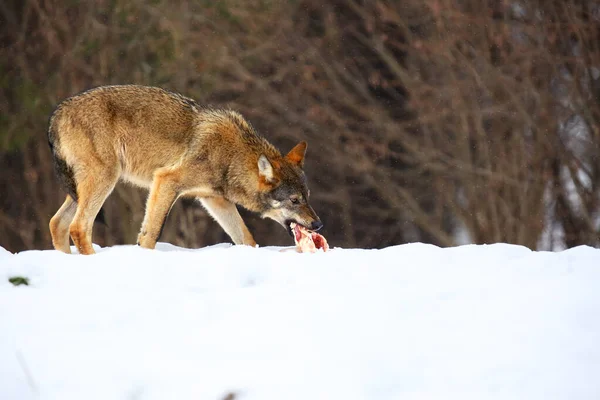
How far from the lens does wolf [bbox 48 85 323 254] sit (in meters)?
9.28

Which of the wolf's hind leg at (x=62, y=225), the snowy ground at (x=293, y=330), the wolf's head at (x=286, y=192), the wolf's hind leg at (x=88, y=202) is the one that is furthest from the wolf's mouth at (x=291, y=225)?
the snowy ground at (x=293, y=330)

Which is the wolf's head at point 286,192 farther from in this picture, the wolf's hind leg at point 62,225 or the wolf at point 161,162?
the wolf's hind leg at point 62,225

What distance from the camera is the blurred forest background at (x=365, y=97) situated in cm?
1526

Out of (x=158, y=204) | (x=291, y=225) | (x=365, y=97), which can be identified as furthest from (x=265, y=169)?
(x=365, y=97)

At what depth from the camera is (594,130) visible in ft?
47.5

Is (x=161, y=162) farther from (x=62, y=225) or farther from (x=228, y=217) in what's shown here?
(x=62, y=225)

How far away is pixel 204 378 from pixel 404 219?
15.2 metres

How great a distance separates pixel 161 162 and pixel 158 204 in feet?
1.64

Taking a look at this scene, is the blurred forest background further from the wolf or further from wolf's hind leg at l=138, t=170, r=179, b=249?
wolf's hind leg at l=138, t=170, r=179, b=249

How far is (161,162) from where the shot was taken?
980cm

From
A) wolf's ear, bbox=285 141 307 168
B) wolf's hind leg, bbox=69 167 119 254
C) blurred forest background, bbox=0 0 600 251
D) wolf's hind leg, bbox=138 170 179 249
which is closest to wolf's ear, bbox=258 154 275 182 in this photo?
wolf's ear, bbox=285 141 307 168

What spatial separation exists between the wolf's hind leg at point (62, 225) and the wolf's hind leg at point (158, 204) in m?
0.68

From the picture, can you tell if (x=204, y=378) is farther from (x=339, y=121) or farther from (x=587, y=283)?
(x=339, y=121)

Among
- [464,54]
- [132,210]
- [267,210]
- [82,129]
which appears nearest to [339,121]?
[464,54]
